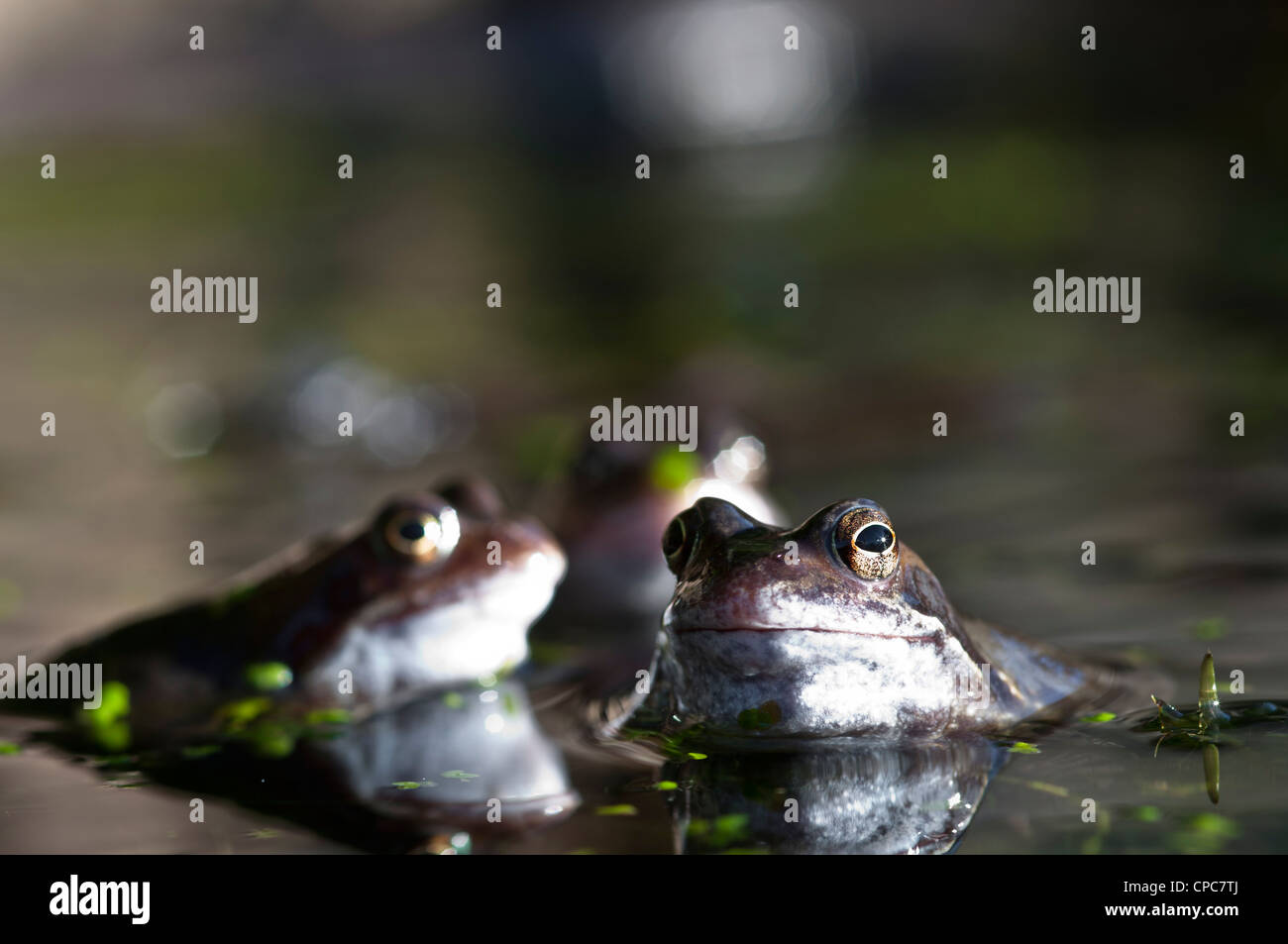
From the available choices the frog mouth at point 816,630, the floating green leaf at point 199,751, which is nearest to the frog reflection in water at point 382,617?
the floating green leaf at point 199,751

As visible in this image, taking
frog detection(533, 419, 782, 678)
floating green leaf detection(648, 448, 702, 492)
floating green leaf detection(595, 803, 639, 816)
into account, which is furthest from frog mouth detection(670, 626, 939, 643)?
floating green leaf detection(648, 448, 702, 492)

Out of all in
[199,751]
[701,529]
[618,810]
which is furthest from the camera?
[199,751]

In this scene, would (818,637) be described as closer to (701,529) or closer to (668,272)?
(701,529)

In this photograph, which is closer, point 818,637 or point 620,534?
point 818,637

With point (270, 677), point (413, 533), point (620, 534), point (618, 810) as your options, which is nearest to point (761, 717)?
point (618, 810)

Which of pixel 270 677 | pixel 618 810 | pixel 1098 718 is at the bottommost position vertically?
pixel 618 810

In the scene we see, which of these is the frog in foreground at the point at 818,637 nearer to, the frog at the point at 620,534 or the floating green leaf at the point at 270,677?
the floating green leaf at the point at 270,677

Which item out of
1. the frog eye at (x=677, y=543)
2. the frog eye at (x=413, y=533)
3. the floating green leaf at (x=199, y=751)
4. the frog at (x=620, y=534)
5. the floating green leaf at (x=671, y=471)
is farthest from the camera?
the floating green leaf at (x=671, y=471)
